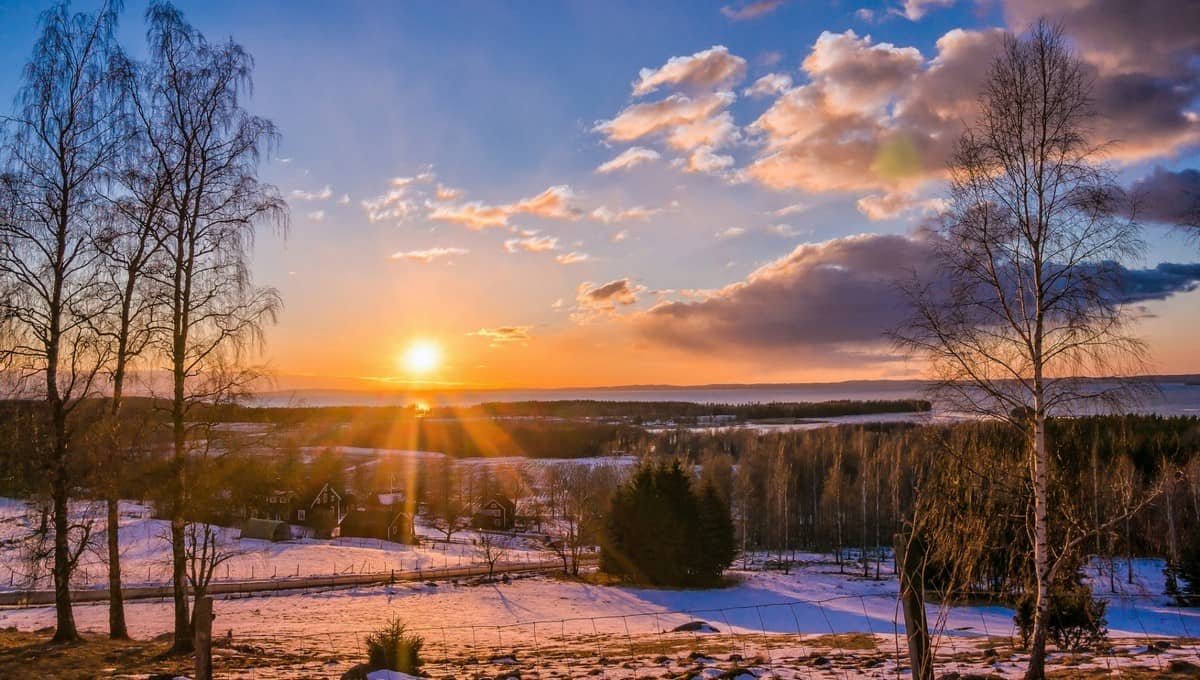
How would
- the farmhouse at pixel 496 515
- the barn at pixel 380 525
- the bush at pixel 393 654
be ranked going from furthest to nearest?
the farmhouse at pixel 496 515 < the barn at pixel 380 525 < the bush at pixel 393 654

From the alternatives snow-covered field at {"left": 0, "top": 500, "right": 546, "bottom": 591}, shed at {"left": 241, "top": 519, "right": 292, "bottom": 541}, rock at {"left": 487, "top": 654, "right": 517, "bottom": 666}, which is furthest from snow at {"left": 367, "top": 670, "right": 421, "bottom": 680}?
shed at {"left": 241, "top": 519, "right": 292, "bottom": 541}

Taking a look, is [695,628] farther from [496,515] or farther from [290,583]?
[496,515]

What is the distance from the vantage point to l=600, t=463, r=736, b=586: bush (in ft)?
152

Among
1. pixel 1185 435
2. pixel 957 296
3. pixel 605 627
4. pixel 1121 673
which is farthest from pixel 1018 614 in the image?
pixel 1185 435

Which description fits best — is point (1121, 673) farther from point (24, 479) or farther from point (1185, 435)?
point (1185, 435)

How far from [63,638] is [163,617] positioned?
17.1 meters

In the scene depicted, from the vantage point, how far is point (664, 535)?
152 ft

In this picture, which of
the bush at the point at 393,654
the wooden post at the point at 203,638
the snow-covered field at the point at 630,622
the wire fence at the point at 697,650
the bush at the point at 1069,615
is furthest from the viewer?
the snow-covered field at the point at 630,622

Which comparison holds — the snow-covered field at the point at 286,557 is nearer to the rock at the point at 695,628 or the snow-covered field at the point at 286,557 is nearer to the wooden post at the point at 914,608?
the rock at the point at 695,628

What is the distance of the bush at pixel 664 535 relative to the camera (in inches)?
1818

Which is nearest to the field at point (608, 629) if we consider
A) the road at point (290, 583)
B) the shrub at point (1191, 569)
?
the shrub at point (1191, 569)

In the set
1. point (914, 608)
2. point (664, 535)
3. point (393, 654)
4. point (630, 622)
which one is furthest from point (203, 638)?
point (664, 535)

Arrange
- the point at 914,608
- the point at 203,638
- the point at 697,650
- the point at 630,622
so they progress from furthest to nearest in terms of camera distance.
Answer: the point at 630,622, the point at 697,650, the point at 203,638, the point at 914,608

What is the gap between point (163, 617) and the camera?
28.7m
